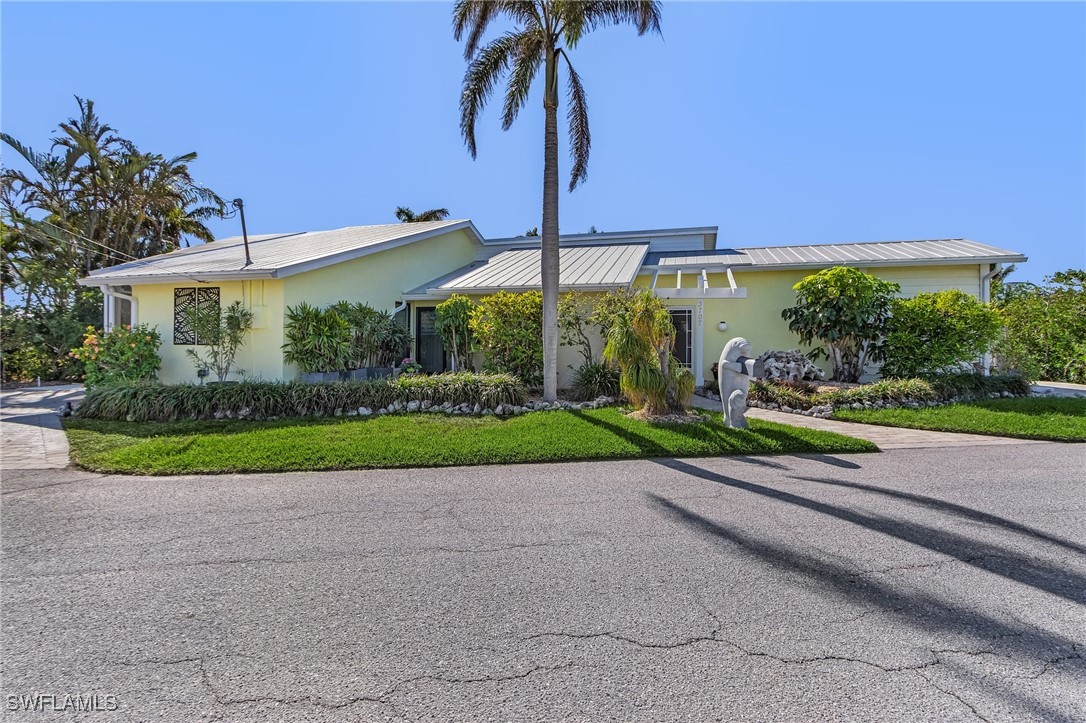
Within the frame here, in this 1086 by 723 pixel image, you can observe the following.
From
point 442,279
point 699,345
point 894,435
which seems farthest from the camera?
point 442,279

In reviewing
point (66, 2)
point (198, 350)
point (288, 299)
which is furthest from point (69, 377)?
point (66, 2)

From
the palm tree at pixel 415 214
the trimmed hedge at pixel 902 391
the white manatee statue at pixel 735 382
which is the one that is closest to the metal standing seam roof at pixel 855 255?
the trimmed hedge at pixel 902 391

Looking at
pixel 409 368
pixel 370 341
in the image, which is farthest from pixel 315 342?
pixel 409 368

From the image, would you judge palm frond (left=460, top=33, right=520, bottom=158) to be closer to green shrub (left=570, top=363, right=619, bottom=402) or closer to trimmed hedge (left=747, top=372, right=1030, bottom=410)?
green shrub (left=570, top=363, right=619, bottom=402)

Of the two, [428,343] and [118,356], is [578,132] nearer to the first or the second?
[428,343]

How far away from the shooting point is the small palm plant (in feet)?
29.1

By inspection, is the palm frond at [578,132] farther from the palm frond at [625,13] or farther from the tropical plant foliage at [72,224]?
the tropical plant foliage at [72,224]

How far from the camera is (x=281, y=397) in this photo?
31.1ft

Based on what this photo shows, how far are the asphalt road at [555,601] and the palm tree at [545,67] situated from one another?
5.52 metres

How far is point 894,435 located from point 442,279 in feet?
39.6

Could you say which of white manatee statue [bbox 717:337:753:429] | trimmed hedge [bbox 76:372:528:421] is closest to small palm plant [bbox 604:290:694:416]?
white manatee statue [bbox 717:337:753:429]

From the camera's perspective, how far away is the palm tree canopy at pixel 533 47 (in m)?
9.32

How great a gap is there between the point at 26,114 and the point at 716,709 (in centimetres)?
2762

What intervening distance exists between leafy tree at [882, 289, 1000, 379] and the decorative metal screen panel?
15.8 metres
